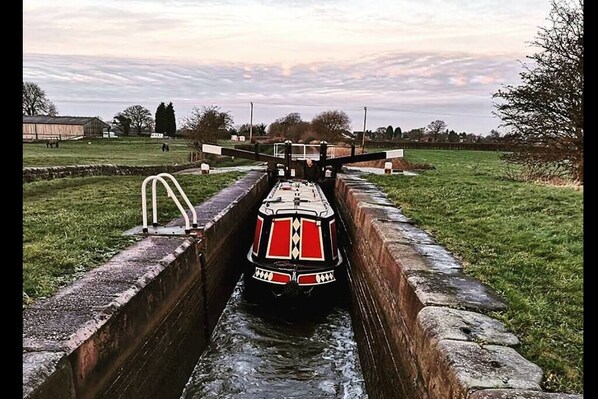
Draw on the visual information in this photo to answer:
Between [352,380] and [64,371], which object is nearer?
[64,371]

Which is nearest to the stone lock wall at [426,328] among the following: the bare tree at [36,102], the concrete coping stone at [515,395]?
the concrete coping stone at [515,395]

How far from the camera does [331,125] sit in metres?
36.7

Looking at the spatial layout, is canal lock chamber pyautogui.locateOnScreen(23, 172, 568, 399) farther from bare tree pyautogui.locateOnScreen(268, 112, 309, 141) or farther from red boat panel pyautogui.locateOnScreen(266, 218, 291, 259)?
bare tree pyautogui.locateOnScreen(268, 112, 309, 141)

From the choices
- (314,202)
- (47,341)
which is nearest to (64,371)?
(47,341)

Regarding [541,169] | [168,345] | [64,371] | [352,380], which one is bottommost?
[352,380]

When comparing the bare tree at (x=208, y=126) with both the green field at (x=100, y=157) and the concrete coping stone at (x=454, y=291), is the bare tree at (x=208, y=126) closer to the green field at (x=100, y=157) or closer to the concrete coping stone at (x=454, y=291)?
the green field at (x=100, y=157)

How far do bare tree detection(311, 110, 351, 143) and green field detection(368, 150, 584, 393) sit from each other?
24.9 metres

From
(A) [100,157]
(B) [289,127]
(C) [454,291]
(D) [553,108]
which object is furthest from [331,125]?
(C) [454,291]

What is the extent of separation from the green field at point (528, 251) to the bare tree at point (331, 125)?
980 inches

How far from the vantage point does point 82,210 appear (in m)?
8.02

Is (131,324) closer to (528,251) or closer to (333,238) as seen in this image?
(528,251)

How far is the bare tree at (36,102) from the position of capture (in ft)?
185
